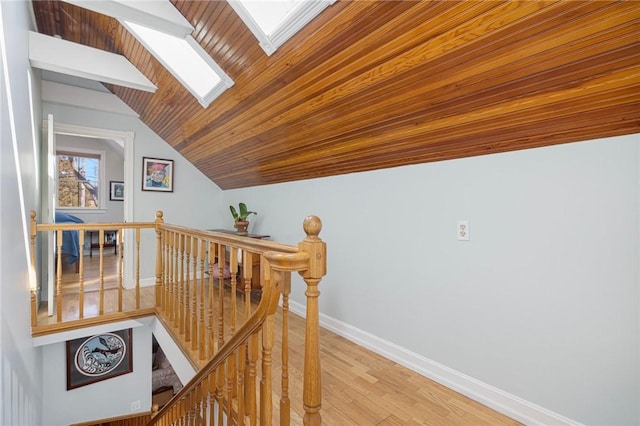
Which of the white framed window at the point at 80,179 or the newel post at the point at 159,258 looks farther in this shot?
the white framed window at the point at 80,179

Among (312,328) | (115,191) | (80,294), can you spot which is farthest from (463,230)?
(115,191)

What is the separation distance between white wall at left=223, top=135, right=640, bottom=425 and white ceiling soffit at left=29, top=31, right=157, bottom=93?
2600mm

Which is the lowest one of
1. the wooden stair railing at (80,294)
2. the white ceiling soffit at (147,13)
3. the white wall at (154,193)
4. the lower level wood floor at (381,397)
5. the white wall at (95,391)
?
the white wall at (95,391)

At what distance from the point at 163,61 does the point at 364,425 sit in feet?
10.4

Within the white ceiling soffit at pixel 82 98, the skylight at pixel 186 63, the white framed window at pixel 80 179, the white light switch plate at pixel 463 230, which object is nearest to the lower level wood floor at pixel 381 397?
the white light switch plate at pixel 463 230

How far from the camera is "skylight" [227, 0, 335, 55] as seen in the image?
158 centimetres

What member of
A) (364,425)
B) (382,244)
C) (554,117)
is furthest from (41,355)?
(554,117)

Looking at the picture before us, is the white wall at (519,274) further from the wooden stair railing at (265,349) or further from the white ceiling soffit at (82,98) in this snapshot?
the white ceiling soffit at (82,98)

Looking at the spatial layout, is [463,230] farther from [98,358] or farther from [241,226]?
[98,358]

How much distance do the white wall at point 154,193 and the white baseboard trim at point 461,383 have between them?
2.91m

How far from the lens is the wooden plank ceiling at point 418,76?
110 centimetres

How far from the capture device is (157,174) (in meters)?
4.09

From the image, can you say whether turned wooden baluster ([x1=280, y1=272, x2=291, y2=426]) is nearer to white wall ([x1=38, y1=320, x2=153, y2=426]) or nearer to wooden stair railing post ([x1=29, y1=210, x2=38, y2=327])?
wooden stair railing post ([x1=29, y1=210, x2=38, y2=327])

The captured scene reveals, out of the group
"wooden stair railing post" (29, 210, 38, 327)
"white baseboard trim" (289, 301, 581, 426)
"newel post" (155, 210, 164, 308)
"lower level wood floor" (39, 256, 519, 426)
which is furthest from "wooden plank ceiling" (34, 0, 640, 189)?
"wooden stair railing post" (29, 210, 38, 327)
